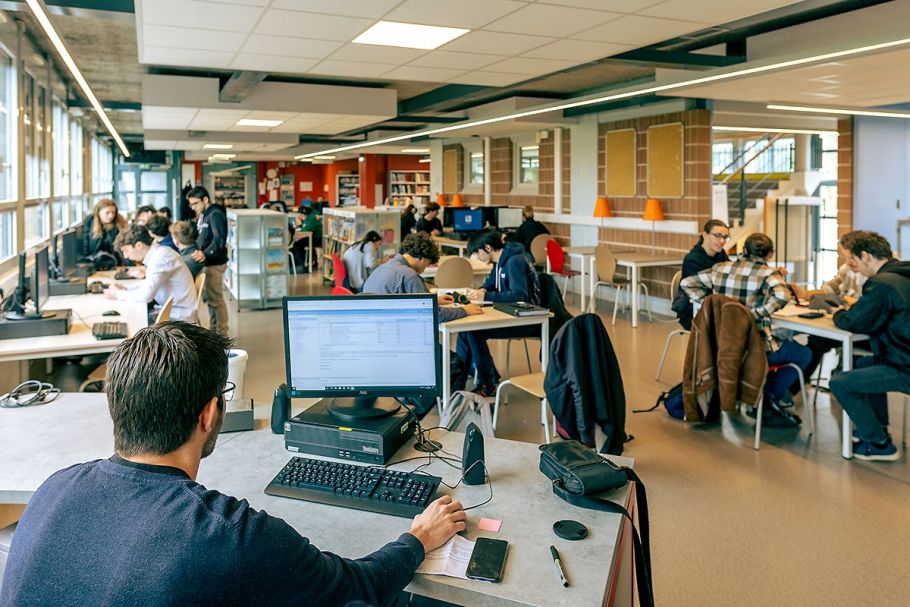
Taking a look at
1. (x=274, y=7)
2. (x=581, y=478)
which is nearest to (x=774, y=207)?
(x=274, y=7)

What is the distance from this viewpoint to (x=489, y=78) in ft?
23.1

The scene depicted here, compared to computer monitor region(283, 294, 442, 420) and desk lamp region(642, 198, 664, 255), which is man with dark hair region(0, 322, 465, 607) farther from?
desk lamp region(642, 198, 664, 255)

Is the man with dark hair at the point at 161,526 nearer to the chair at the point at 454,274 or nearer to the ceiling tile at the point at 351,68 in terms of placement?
the ceiling tile at the point at 351,68

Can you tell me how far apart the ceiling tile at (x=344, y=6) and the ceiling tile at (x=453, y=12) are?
95 millimetres

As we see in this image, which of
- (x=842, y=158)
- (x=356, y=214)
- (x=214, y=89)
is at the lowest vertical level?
(x=356, y=214)

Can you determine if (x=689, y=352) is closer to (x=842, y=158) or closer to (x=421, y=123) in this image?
(x=842, y=158)

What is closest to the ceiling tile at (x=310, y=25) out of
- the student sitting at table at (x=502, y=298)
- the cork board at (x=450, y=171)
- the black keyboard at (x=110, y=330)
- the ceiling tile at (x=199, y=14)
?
the ceiling tile at (x=199, y=14)

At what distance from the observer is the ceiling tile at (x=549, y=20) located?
461cm

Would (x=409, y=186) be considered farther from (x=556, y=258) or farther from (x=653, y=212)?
(x=653, y=212)

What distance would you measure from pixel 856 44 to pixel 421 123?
9.71 metres

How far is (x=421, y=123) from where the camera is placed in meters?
13.8

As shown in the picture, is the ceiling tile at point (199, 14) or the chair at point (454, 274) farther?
the chair at point (454, 274)

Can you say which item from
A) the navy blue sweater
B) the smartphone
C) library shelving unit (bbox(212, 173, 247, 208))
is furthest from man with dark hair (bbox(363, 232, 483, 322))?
library shelving unit (bbox(212, 173, 247, 208))

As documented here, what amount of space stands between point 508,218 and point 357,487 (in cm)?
1044
